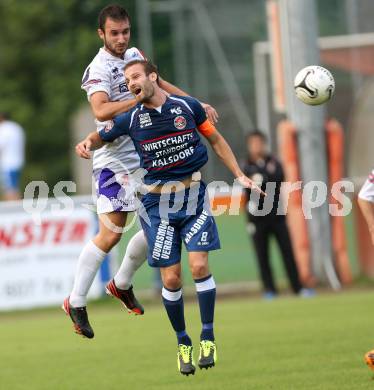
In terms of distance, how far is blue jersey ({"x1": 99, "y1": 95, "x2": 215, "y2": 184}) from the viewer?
8984 mm

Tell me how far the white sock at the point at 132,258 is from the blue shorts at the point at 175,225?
21.1 inches

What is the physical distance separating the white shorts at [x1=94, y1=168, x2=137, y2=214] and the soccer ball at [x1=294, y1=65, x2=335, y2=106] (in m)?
1.56

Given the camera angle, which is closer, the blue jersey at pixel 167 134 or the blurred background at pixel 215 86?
the blue jersey at pixel 167 134

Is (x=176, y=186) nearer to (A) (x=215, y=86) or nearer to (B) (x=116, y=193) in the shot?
(B) (x=116, y=193)

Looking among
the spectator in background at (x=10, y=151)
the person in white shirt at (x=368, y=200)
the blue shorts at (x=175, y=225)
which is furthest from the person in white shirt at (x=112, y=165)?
the spectator in background at (x=10, y=151)

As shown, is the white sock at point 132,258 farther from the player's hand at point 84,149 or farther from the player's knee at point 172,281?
the player's hand at point 84,149

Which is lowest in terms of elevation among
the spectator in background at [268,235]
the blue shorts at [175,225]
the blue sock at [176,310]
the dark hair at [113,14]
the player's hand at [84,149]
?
the spectator in background at [268,235]

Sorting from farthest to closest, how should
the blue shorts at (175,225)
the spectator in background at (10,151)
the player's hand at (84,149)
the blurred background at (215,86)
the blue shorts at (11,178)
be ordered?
1. the blue shorts at (11,178)
2. the spectator in background at (10,151)
3. the blurred background at (215,86)
4. the blue shorts at (175,225)
5. the player's hand at (84,149)

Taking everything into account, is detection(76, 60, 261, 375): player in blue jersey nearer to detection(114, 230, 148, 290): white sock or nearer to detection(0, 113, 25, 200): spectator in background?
detection(114, 230, 148, 290): white sock

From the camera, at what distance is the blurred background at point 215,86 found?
16.9 meters

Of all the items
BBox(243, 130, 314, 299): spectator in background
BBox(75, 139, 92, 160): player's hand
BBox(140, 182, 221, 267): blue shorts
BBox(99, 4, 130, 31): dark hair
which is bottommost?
BBox(243, 130, 314, 299): spectator in background

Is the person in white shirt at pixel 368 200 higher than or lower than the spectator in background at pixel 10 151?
higher

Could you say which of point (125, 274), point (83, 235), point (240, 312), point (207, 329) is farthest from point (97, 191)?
point (83, 235)

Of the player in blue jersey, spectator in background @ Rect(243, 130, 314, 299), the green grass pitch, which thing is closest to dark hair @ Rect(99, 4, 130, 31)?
the player in blue jersey
